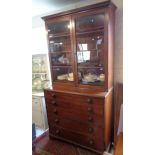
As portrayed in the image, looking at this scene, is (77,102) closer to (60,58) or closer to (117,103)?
(117,103)

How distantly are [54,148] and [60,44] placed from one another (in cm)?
170

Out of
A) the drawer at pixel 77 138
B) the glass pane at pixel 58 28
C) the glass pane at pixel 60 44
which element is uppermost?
the glass pane at pixel 58 28

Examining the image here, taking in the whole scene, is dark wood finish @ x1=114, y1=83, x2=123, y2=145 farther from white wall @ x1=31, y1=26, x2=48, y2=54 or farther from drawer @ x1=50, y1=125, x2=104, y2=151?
white wall @ x1=31, y1=26, x2=48, y2=54

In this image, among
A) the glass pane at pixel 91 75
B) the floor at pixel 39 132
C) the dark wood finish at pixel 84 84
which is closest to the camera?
the dark wood finish at pixel 84 84

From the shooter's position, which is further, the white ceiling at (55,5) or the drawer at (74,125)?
the white ceiling at (55,5)

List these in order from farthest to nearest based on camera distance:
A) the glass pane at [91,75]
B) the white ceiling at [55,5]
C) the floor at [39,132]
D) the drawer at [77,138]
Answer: the floor at [39,132]
the white ceiling at [55,5]
the glass pane at [91,75]
the drawer at [77,138]

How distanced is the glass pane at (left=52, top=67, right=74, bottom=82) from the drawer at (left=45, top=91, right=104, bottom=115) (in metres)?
0.31

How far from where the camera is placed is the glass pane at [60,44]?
90.5 inches

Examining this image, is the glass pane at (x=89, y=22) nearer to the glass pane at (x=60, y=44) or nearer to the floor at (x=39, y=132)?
the glass pane at (x=60, y=44)

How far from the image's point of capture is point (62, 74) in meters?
2.49

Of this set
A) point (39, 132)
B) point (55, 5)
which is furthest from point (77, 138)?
point (55, 5)

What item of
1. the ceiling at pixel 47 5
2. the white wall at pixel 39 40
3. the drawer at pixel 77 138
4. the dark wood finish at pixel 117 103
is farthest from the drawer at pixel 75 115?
the ceiling at pixel 47 5

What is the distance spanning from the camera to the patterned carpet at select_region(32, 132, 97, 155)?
2137mm

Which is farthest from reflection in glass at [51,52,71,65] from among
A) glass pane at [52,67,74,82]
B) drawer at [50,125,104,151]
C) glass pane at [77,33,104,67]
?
drawer at [50,125,104,151]
